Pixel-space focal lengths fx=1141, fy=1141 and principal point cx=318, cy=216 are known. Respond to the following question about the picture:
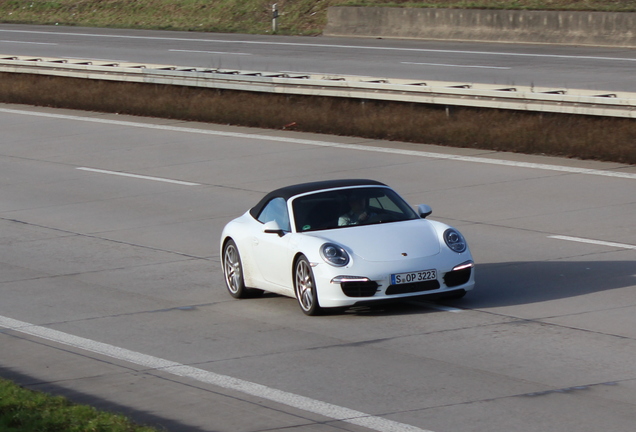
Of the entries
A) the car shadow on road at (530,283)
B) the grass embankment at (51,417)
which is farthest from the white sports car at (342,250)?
the grass embankment at (51,417)

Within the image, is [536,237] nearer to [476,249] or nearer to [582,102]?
[476,249]

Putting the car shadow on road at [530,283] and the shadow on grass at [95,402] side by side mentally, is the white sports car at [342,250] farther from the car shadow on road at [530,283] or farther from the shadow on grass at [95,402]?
the shadow on grass at [95,402]

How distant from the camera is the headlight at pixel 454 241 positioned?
418 inches

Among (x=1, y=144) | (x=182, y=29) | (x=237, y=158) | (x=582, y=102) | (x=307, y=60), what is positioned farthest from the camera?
(x=182, y=29)

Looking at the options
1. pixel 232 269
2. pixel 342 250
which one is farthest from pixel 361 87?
pixel 342 250

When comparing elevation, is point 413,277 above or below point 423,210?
below

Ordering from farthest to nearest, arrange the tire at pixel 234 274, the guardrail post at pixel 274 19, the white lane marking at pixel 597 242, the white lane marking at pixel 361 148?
the guardrail post at pixel 274 19 → the white lane marking at pixel 361 148 → the white lane marking at pixel 597 242 → the tire at pixel 234 274

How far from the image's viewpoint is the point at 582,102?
744 inches

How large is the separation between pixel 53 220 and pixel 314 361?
30.1ft

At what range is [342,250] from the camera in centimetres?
1049

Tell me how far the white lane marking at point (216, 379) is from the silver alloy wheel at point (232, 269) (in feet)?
6.92

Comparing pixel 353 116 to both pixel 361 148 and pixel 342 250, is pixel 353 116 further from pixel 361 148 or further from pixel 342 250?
pixel 342 250

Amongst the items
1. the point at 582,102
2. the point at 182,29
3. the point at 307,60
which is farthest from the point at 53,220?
the point at 182,29

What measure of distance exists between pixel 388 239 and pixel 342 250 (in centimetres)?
45
